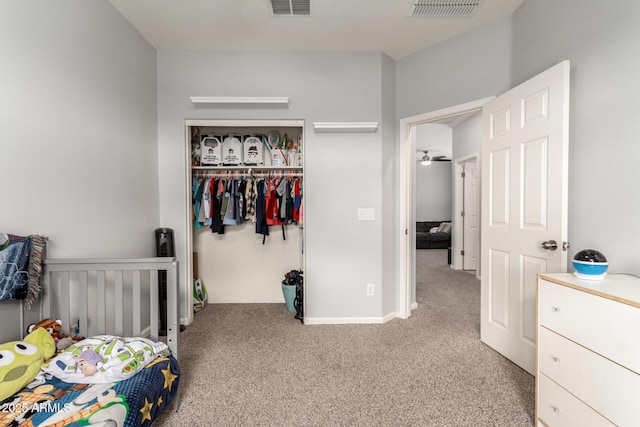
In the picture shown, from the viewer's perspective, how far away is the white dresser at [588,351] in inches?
41.1

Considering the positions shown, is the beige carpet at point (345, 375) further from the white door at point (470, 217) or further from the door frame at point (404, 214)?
the white door at point (470, 217)

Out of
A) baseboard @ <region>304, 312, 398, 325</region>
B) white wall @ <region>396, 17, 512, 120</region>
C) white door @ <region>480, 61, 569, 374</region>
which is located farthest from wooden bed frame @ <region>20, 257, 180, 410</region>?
white wall @ <region>396, 17, 512, 120</region>

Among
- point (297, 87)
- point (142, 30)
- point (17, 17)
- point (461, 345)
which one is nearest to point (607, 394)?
point (461, 345)

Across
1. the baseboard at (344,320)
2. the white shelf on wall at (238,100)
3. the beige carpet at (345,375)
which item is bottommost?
the beige carpet at (345,375)

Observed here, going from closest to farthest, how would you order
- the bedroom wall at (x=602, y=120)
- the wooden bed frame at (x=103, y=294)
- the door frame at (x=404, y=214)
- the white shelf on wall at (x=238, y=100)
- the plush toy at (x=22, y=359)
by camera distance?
1. the plush toy at (x=22, y=359)
2. the bedroom wall at (x=602, y=120)
3. the wooden bed frame at (x=103, y=294)
4. the white shelf on wall at (x=238, y=100)
5. the door frame at (x=404, y=214)

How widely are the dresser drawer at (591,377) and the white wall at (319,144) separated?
4.84ft

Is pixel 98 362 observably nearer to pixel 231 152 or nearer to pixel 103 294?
pixel 103 294

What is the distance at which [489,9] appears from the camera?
2174mm

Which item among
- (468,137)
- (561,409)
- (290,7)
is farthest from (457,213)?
(290,7)

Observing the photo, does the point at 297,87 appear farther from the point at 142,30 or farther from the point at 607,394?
the point at 607,394

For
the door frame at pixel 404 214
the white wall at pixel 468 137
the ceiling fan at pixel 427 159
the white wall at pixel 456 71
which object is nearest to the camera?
the white wall at pixel 456 71

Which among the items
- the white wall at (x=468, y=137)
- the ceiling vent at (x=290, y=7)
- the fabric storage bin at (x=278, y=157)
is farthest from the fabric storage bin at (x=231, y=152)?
the white wall at (x=468, y=137)

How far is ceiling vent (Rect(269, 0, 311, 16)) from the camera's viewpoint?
6.79 ft

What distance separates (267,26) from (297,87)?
55 cm
